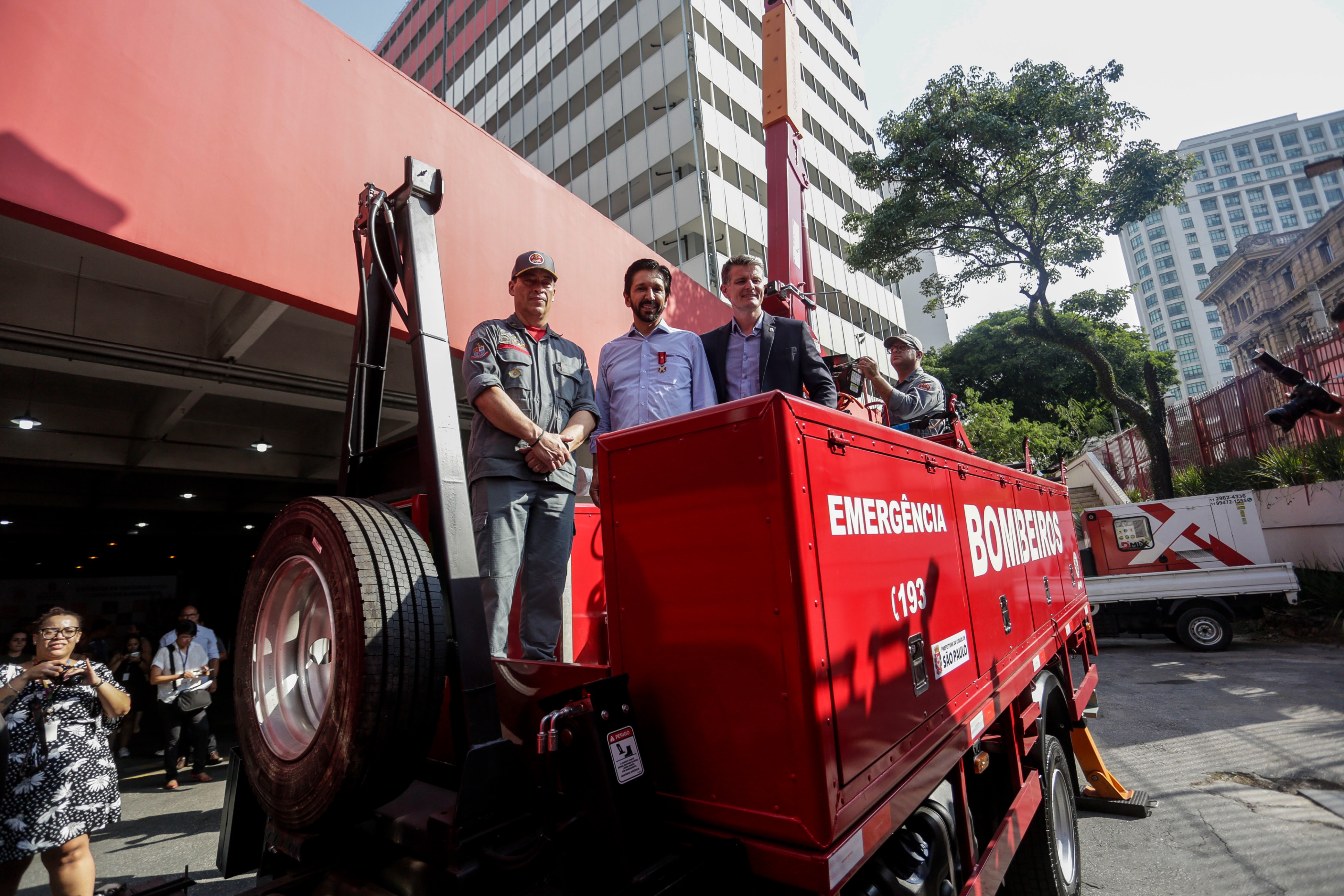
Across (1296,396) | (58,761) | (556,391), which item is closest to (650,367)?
(556,391)

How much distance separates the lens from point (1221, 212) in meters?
119

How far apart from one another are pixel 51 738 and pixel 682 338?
150 inches

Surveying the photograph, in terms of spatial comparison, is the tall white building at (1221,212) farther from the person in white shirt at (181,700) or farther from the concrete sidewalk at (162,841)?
the concrete sidewalk at (162,841)

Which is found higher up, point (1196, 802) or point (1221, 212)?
point (1221, 212)

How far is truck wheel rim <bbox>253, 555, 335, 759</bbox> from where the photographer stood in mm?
1837

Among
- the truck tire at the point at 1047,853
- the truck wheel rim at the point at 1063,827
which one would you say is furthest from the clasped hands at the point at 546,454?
the truck wheel rim at the point at 1063,827

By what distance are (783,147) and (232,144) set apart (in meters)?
5.90

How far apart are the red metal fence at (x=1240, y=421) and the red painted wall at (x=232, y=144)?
1378cm

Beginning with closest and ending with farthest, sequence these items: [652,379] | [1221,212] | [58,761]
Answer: [652,379] < [58,761] < [1221,212]

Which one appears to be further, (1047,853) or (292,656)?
(1047,853)

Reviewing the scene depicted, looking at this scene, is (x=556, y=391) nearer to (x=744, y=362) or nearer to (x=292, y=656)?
(x=744, y=362)

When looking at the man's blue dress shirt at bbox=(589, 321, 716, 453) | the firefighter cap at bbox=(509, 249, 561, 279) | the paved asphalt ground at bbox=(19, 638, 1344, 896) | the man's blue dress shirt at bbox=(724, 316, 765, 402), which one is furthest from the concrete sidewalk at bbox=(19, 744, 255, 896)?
the man's blue dress shirt at bbox=(724, 316, 765, 402)

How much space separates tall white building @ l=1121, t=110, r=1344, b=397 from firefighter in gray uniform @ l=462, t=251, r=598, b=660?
138800 mm

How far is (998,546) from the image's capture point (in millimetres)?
3029
